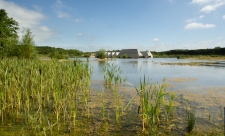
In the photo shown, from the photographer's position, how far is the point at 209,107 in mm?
5082

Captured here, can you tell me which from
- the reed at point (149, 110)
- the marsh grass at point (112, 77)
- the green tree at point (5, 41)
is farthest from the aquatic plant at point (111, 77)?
the green tree at point (5, 41)

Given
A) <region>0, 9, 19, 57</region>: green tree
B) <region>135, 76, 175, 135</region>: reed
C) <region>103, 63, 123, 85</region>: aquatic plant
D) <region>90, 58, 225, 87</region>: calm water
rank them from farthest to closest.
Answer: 1. <region>0, 9, 19, 57</region>: green tree
2. <region>90, 58, 225, 87</region>: calm water
3. <region>103, 63, 123, 85</region>: aquatic plant
4. <region>135, 76, 175, 135</region>: reed

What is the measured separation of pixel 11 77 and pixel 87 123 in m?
2.42

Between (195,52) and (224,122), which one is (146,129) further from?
(195,52)

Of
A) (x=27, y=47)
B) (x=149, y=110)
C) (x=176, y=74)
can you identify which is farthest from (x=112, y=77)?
(x=27, y=47)

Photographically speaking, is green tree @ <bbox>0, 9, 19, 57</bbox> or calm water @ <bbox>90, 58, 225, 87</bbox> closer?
calm water @ <bbox>90, 58, 225, 87</bbox>

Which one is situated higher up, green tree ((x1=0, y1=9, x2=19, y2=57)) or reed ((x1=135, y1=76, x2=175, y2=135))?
green tree ((x1=0, y1=9, x2=19, y2=57))

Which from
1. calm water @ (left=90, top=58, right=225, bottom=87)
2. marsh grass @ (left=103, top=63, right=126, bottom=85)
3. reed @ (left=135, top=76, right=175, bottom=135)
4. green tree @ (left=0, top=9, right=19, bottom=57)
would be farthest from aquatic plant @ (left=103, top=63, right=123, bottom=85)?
green tree @ (left=0, top=9, right=19, bottom=57)

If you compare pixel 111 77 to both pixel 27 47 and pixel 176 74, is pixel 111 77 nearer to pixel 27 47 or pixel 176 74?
pixel 176 74

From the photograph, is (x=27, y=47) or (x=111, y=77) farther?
(x=27, y=47)

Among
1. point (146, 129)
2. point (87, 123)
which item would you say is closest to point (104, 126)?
point (87, 123)

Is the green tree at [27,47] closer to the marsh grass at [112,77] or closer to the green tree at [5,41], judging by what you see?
the green tree at [5,41]

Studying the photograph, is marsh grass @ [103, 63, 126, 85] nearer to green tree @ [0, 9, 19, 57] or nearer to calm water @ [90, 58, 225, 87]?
calm water @ [90, 58, 225, 87]

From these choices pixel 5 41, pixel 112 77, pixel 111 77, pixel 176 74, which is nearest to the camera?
pixel 111 77
